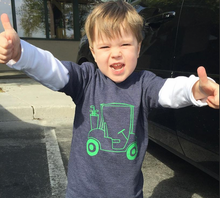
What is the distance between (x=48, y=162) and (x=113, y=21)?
2.01 meters

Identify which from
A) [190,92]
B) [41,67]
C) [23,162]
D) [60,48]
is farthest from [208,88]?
[60,48]

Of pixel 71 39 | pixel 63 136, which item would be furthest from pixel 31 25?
pixel 63 136

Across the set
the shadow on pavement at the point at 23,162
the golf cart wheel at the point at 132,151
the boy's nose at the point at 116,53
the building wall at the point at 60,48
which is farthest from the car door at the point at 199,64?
the building wall at the point at 60,48

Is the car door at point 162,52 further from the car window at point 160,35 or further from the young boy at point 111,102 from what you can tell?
the young boy at point 111,102

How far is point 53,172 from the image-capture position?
8.63 ft

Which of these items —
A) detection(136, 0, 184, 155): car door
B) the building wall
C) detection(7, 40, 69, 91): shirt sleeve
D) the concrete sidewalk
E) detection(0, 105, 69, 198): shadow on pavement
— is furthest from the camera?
the building wall

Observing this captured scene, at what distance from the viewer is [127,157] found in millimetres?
1371

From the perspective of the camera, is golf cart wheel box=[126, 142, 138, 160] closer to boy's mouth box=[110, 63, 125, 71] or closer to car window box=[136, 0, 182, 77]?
boy's mouth box=[110, 63, 125, 71]

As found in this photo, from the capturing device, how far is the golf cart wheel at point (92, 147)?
1.37 metres

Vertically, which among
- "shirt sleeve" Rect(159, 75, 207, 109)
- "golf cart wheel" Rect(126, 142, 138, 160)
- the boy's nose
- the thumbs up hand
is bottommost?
"golf cart wheel" Rect(126, 142, 138, 160)

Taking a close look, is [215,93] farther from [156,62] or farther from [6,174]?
[6,174]

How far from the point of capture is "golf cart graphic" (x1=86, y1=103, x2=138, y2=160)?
53.3 inches

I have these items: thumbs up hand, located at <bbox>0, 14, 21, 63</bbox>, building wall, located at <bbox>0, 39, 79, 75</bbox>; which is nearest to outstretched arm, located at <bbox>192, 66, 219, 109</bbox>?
thumbs up hand, located at <bbox>0, 14, 21, 63</bbox>

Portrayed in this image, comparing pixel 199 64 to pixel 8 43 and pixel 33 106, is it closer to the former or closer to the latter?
pixel 8 43
